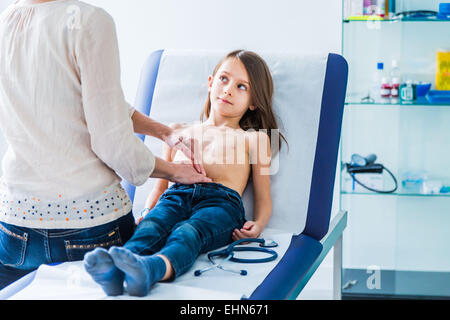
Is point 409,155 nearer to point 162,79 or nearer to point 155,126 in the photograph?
point 162,79

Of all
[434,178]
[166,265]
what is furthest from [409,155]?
[166,265]

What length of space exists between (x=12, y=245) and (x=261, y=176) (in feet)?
2.54

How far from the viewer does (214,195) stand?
5.31ft

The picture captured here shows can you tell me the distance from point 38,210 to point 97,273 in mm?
255

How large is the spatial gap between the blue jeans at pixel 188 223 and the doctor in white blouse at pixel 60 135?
10 cm

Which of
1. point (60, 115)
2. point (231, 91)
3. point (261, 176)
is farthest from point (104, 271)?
point (231, 91)

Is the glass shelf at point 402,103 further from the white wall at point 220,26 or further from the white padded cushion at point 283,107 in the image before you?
the white padded cushion at point 283,107

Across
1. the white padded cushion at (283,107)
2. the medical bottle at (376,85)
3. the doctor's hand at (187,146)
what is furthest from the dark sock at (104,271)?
the medical bottle at (376,85)

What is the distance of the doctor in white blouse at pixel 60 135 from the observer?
1210 mm

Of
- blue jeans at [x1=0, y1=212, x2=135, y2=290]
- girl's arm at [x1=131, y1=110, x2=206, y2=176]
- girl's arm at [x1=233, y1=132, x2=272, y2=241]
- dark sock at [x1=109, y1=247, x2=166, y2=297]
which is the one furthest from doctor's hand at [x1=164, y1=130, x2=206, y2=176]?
dark sock at [x1=109, y1=247, x2=166, y2=297]

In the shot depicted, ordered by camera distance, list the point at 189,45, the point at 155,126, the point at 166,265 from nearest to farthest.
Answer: the point at 166,265 → the point at 155,126 → the point at 189,45

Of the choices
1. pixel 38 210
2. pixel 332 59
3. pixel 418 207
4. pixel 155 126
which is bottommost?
pixel 418 207

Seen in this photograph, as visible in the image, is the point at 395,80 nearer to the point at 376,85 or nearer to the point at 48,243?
the point at 376,85

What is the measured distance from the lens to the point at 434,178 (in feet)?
8.11
